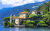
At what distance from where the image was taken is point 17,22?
69.6 m

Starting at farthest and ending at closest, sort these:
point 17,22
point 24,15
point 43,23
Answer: point 24,15
point 17,22
point 43,23

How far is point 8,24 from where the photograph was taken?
6731cm

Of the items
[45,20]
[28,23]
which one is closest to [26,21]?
[28,23]

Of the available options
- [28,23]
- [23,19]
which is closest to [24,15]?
[23,19]

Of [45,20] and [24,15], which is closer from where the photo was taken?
[45,20]

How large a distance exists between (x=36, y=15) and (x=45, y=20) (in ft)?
18.0

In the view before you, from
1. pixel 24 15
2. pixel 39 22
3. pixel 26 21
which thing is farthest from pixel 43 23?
pixel 24 15

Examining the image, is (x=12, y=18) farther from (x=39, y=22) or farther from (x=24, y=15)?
(x=39, y=22)

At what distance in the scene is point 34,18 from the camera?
71125mm

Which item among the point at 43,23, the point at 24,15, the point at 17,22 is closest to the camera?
the point at 43,23

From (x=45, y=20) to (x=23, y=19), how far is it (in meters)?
8.75

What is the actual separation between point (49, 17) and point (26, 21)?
816 centimetres

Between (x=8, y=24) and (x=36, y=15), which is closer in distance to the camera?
(x=8, y=24)

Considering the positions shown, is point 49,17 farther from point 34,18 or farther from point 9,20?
point 9,20
